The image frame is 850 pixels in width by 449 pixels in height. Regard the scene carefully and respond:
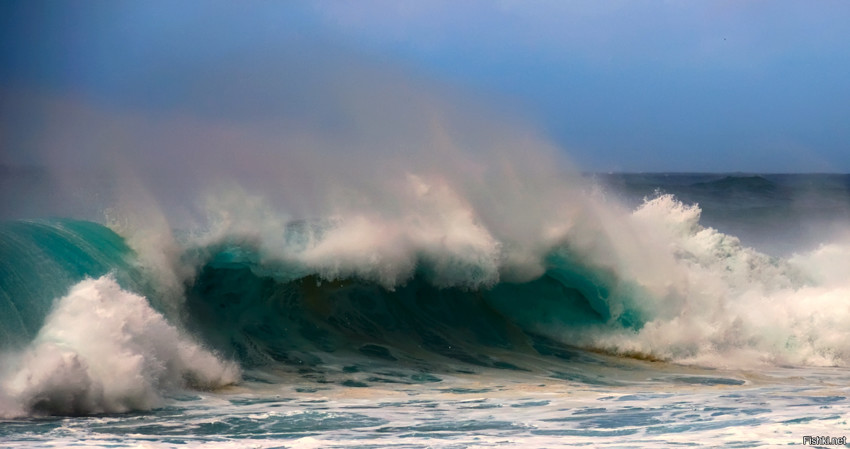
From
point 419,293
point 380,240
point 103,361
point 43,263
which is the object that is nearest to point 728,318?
point 419,293

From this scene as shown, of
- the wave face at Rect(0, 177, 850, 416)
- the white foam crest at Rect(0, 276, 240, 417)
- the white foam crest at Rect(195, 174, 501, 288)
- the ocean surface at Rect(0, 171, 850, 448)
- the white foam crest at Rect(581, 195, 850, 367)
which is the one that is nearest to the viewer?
the ocean surface at Rect(0, 171, 850, 448)

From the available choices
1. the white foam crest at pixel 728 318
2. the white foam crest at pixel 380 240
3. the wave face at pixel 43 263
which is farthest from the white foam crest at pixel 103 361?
the white foam crest at pixel 728 318

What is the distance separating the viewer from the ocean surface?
8.59 m

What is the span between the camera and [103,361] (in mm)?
9180

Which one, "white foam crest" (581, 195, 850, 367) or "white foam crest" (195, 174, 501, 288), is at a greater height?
"white foam crest" (195, 174, 501, 288)

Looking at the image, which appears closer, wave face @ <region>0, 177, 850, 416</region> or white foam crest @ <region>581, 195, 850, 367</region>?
wave face @ <region>0, 177, 850, 416</region>

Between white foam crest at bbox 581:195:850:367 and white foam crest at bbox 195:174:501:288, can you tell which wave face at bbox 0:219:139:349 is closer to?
white foam crest at bbox 195:174:501:288

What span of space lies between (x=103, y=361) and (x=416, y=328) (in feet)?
17.1

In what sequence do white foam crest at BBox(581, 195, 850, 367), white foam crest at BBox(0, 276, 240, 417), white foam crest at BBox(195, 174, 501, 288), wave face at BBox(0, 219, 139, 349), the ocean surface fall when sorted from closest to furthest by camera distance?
1. the ocean surface
2. white foam crest at BBox(0, 276, 240, 417)
3. wave face at BBox(0, 219, 139, 349)
4. white foam crest at BBox(581, 195, 850, 367)
5. white foam crest at BBox(195, 174, 501, 288)

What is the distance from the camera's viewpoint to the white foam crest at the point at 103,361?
344 inches

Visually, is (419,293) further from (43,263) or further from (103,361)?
(103,361)

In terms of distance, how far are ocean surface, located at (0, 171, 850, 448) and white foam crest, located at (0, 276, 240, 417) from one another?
2 cm

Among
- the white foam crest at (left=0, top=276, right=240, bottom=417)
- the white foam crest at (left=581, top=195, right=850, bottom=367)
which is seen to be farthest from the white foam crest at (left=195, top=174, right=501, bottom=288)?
the white foam crest at (left=0, top=276, right=240, bottom=417)

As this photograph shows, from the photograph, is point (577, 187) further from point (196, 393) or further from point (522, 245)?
point (196, 393)
